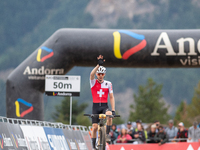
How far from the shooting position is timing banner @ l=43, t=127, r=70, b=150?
8109 mm

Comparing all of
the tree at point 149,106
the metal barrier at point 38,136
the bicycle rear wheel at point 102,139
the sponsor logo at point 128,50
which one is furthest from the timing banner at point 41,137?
the tree at point 149,106

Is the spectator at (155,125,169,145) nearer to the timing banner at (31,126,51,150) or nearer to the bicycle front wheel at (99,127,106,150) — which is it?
the bicycle front wheel at (99,127,106,150)

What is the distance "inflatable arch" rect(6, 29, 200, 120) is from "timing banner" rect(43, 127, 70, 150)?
4.74 metres

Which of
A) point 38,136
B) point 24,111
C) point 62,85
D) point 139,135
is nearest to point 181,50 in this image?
point 139,135

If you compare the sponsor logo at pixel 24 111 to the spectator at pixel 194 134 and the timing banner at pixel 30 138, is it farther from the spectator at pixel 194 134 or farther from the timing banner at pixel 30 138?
the timing banner at pixel 30 138

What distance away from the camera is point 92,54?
1345 cm

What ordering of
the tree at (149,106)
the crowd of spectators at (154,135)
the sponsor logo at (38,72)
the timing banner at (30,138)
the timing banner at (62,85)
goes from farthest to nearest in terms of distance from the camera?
the tree at (149,106)
the sponsor logo at (38,72)
the crowd of spectators at (154,135)
the timing banner at (62,85)
the timing banner at (30,138)

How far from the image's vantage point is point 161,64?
13703 millimetres

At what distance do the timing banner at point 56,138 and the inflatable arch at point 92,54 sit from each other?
187 inches

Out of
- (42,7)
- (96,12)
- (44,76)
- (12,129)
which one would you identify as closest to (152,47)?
(44,76)

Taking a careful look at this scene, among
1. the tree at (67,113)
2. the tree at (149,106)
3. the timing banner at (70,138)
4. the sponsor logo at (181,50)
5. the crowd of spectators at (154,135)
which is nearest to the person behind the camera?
the timing banner at (70,138)

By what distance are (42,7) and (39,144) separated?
18258 cm

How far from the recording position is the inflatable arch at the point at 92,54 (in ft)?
44.1

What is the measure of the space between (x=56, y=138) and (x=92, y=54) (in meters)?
5.39
